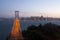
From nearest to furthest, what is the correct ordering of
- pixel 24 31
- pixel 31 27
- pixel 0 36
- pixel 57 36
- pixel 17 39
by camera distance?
1. pixel 17 39
2. pixel 57 36
3. pixel 24 31
4. pixel 31 27
5. pixel 0 36

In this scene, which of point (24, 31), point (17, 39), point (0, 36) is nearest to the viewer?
point (17, 39)

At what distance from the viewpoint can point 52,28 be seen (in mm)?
5988

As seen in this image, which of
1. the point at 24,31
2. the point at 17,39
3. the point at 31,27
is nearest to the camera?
the point at 17,39

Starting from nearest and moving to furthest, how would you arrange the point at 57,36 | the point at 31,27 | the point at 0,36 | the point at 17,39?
the point at 17,39 → the point at 57,36 → the point at 31,27 → the point at 0,36

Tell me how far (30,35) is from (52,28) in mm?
852

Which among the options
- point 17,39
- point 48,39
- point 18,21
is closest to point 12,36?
point 17,39

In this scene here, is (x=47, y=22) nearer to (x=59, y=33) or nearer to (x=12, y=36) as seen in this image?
(x=59, y=33)

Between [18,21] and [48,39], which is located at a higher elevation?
[18,21]

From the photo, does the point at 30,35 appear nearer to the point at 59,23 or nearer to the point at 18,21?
the point at 18,21

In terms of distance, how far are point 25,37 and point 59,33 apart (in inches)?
45.3

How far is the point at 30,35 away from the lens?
5.70 m

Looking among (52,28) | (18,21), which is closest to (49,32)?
(52,28)

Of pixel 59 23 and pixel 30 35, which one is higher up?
pixel 59 23

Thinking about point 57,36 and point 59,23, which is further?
point 59,23
